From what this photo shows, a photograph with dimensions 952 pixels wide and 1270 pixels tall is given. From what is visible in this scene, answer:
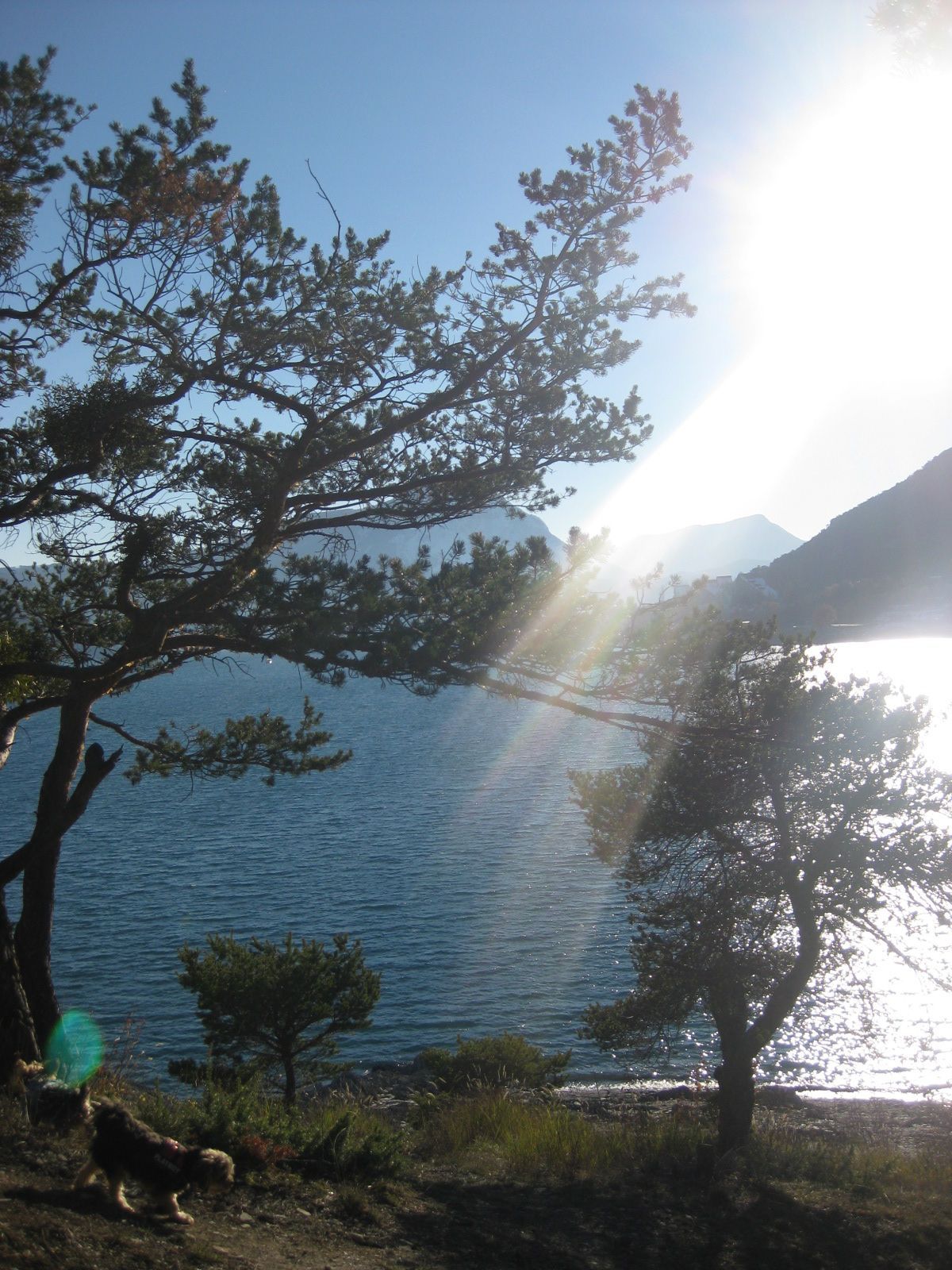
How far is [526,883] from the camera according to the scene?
117 feet

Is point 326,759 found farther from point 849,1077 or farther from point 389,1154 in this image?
point 849,1077

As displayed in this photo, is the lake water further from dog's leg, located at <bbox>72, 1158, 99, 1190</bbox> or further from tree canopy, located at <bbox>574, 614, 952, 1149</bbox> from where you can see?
dog's leg, located at <bbox>72, 1158, 99, 1190</bbox>

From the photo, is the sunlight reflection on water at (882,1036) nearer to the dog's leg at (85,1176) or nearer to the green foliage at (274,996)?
the green foliage at (274,996)

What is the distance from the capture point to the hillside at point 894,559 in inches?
4576

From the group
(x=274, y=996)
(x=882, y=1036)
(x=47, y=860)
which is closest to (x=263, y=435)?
(x=47, y=860)

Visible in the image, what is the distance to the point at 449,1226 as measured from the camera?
21.2 feet

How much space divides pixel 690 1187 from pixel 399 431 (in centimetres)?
803

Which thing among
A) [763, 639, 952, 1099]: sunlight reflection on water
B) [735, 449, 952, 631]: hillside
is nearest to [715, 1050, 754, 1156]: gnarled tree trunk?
[763, 639, 952, 1099]: sunlight reflection on water

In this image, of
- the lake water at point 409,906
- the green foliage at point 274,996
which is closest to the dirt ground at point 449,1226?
the lake water at point 409,906

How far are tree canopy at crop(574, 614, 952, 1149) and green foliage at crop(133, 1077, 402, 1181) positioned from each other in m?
4.47

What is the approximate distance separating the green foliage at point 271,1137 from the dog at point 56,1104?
2.00 ft

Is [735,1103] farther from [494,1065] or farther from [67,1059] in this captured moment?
[494,1065]

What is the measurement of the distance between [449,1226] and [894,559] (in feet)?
418

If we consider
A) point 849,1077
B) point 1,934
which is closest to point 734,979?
point 1,934
